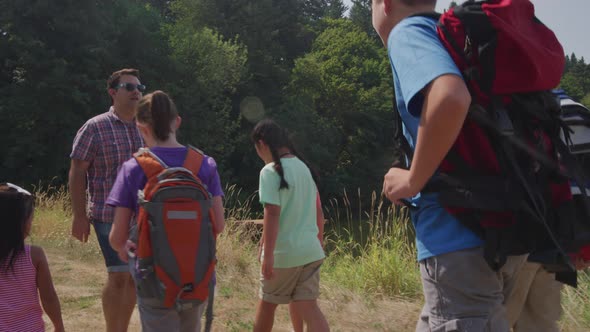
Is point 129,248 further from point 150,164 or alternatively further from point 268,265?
point 268,265

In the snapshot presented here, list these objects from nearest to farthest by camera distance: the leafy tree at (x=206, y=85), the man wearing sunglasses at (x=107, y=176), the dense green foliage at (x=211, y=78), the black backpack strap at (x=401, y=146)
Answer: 1. the black backpack strap at (x=401, y=146)
2. the man wearing sunglasses at (x=107, y=176)
3. the dense green foliage at (x=211, y=78)
4. the leafy tree at (x=206, y=85)

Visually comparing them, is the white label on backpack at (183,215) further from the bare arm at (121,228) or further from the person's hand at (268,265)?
the person's hand at (268,265)

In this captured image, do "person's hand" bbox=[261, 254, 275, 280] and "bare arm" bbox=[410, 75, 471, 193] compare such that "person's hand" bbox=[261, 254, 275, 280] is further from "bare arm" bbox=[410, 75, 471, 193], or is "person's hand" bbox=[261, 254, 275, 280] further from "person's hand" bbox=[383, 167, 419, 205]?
"bare arm" bbox=[410, 75, 471, 193]

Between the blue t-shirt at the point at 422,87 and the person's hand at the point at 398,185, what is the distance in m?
0.08

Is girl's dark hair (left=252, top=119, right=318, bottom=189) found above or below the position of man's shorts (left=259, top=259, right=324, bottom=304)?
above

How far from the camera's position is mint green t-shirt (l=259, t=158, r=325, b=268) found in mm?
4016

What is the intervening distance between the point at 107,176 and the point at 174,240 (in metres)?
1.76

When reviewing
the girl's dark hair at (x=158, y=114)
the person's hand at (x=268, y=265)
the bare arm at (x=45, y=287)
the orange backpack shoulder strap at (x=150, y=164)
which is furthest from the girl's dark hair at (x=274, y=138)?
the bare arm at (x=45, y=287)

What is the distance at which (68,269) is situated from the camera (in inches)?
301

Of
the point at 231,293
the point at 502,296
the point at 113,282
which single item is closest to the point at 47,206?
the point at 231,293

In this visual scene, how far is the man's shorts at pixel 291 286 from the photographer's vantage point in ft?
13.3

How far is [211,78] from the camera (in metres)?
34.7

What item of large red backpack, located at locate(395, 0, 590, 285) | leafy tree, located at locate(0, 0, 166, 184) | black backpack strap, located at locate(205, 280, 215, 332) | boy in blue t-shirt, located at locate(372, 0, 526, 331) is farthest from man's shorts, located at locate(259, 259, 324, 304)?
leafy tree, located at locate(0, 0, 166, 184)

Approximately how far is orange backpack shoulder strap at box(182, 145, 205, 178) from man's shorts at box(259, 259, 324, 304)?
120cm
